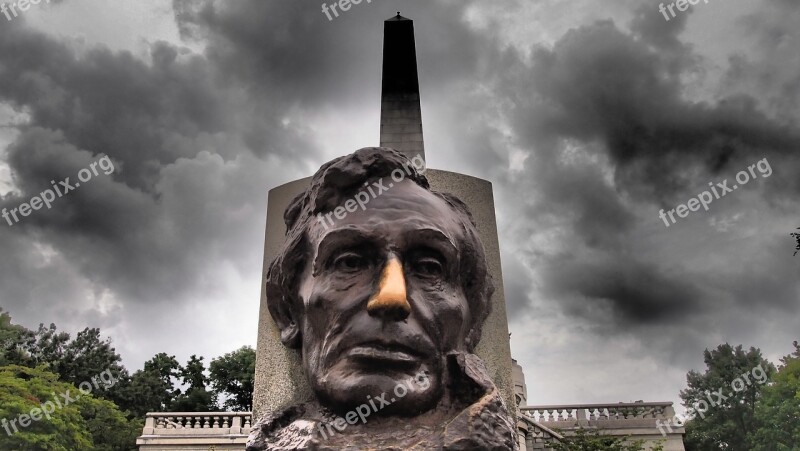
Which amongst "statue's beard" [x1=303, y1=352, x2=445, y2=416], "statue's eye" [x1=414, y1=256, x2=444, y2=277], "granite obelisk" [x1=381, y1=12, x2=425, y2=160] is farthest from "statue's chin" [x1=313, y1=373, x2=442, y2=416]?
"granite obelisk" [x1=381, y1=12, x2=425, y2=160]

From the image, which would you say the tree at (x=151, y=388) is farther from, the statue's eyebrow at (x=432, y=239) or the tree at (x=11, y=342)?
the statue's eyebrow at (x=432, y=239)

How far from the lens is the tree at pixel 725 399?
3412 centimetres

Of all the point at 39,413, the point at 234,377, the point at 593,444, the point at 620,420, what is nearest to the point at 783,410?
the point at 620,420

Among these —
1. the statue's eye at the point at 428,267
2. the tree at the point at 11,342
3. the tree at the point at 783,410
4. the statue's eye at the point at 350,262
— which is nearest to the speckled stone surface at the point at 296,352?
the statue's eye at the point at 350,262

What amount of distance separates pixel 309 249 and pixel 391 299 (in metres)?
0.88

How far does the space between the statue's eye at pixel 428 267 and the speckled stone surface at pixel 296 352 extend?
103cm

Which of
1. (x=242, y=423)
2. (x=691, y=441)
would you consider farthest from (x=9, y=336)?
(x=691, y=441)

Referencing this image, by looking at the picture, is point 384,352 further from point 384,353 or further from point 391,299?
point 391,299

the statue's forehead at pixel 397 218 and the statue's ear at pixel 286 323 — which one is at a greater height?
the statue's forehead at pixel 397 218

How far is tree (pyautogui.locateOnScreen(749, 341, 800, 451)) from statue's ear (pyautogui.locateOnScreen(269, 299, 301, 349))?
23.2 metres

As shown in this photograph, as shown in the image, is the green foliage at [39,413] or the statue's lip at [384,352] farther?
the green foliage at [39,413]

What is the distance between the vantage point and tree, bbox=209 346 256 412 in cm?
4059

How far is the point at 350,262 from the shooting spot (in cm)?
333

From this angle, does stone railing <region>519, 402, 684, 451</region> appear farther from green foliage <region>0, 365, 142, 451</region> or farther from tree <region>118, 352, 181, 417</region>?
tree <region>118, 352, 181, 417</region>
